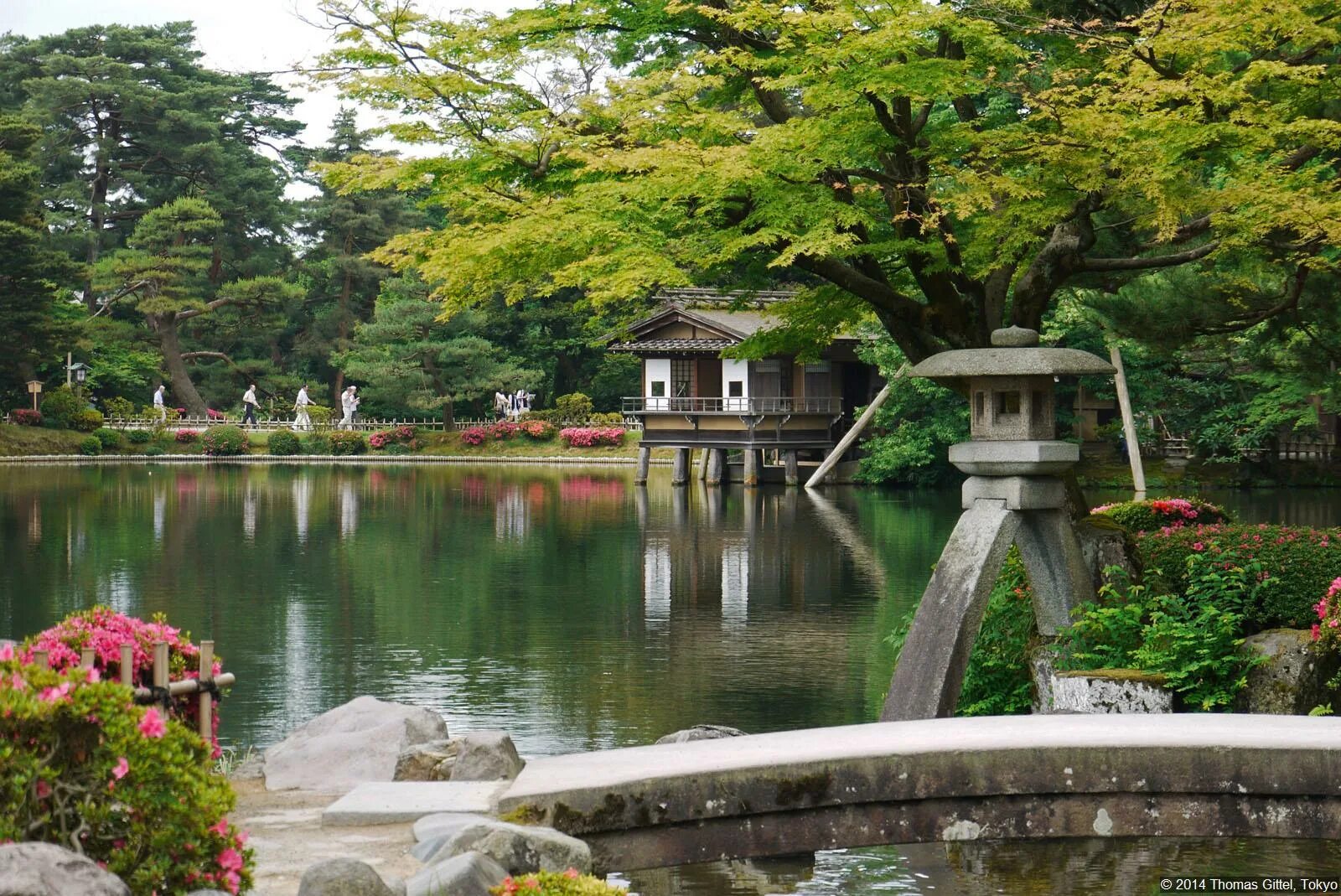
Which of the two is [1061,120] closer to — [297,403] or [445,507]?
[445,507]

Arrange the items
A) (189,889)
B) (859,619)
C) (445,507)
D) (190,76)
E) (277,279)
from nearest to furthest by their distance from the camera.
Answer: (189,889) < (859,619) < (445,507) < (277,279) < (190,76)

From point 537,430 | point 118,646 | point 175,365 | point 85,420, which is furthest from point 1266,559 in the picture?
point 175,365

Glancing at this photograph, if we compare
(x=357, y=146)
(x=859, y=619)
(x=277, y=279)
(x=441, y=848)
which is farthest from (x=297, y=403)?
(x=441, y=848)

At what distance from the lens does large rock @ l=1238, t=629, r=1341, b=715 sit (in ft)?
35.0

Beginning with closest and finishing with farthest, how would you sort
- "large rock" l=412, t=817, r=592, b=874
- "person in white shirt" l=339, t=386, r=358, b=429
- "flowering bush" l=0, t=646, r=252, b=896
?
"flowering bush" l=0, t=646, r=252, b=896 < "large rock" l=412, t=817, r=592, b=874 < "person in white shirt" l=339, t=386, r=358, b=429

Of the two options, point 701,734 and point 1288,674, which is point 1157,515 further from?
point 701,734

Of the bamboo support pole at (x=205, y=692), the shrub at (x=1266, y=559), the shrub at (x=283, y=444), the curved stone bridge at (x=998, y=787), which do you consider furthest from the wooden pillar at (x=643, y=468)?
the bamboo support pole at (x=205, y=692)

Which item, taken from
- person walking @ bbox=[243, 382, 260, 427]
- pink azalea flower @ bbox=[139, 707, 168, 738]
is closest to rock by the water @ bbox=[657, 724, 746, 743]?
pink azalea flower @ bbox=[139, 707, 168, 738]

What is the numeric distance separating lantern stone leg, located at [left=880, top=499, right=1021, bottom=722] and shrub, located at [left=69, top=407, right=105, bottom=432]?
54.6 metres

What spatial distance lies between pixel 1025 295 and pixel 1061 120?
203 centimetres

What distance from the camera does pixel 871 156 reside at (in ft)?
45.9

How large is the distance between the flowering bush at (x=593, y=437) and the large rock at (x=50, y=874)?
→ 183ft

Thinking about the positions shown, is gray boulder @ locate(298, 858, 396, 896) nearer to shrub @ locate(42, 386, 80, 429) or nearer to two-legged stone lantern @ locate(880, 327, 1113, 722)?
two-legged stone lantern @ locate(880, 327, 1113, 722)

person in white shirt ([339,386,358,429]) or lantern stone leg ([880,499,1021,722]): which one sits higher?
person in white shirt ([339,386,358,429])
